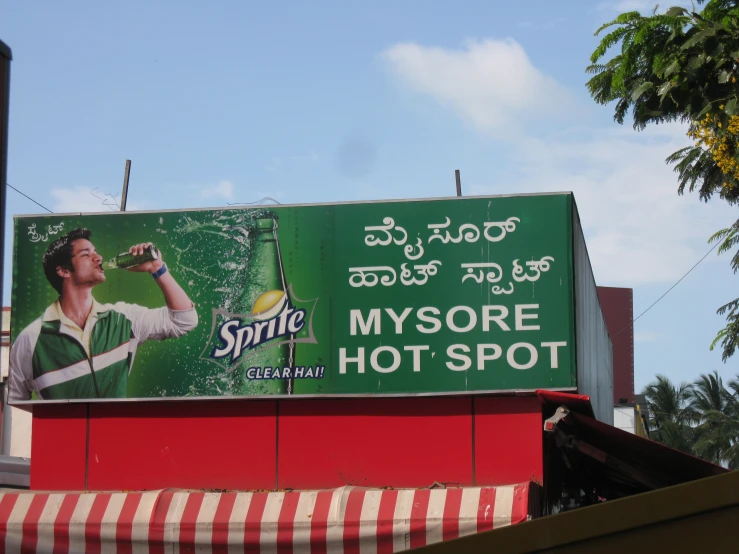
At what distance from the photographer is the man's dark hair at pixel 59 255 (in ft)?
41.0

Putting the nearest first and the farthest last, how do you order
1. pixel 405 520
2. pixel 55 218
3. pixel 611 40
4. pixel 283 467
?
pixel 405 520 → pixel 283 467 → pixel 55 218 → pixel 611 40

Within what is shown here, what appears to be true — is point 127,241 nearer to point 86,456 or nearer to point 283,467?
point 86,456

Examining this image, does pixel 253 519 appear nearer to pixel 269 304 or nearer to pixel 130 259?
pixel 269 304

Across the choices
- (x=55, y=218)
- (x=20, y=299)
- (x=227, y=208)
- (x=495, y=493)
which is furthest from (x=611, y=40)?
(x=20, y=299)

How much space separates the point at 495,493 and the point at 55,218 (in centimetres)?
665

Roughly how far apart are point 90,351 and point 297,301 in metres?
2.77

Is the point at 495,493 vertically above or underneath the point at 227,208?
underneath

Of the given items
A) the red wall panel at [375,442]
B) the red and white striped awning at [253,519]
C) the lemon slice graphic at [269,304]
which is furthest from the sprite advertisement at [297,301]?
the red and white striped awning at [253,519]

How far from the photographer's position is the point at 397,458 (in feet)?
37.8

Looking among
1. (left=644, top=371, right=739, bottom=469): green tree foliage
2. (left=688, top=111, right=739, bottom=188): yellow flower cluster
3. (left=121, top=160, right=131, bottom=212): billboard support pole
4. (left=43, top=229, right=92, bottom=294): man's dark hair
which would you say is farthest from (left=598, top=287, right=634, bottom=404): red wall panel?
(left=43, top=229, right=92, bottom=294): man's dark hair

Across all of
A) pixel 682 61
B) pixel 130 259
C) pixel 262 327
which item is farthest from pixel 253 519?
pixel 682 61

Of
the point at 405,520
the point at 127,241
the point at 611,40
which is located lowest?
the point at 405,520

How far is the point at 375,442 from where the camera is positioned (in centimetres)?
1161

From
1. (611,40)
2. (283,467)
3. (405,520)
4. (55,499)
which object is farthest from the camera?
(611,40)
